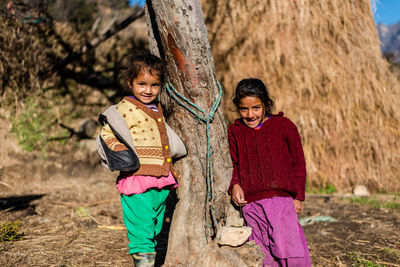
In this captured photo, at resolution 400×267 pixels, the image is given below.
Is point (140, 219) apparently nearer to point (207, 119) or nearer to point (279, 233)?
point (207, 119)

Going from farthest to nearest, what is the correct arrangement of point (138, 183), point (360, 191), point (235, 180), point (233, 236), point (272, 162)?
point (360, 191) → point (235, 180) → point (272, 162) → point (138, 183) → point (233, 236)

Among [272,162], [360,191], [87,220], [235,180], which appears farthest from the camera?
[360,191]

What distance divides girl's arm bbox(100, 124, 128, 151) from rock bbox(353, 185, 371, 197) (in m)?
3.90

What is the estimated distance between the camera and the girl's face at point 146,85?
206 centimetres

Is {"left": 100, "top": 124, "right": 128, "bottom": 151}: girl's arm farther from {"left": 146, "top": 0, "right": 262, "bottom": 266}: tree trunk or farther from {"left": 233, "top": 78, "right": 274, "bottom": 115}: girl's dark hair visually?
{"left": 233, "top": 78, "right": 274, "bottom": 115}: girl's dark hair

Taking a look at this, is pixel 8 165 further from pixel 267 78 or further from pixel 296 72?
pixel 296 72

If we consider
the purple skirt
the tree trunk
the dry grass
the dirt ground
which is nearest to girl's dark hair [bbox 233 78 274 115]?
the tree trunk

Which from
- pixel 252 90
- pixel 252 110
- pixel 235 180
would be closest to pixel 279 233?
pixel 235 180

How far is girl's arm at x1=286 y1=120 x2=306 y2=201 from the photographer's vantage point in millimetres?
2195

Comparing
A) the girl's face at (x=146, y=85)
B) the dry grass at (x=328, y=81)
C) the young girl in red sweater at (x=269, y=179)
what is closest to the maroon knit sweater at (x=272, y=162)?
the young girl in red sweater at (x=269, y=179)

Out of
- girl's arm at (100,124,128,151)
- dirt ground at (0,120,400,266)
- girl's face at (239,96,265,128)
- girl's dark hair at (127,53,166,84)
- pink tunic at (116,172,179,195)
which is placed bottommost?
dirt ground at (0,120,400,266)

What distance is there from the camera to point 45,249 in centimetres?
278

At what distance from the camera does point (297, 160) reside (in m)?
2.21

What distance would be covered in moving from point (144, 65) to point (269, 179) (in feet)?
3.50
